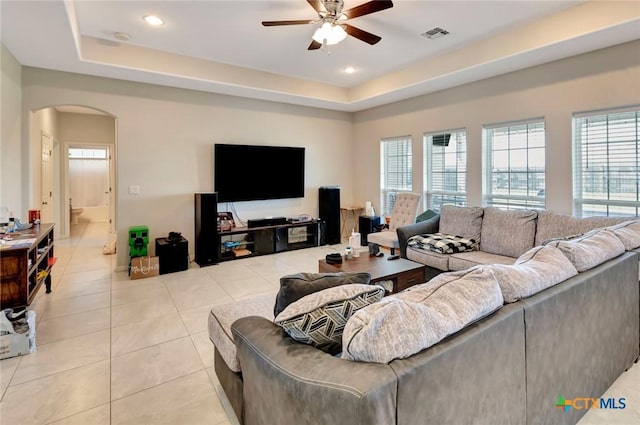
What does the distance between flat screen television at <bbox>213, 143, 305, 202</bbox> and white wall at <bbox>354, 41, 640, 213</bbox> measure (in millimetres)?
2030

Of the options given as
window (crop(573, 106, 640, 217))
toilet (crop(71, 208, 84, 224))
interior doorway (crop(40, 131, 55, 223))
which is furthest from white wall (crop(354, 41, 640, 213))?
toilet (crop(71, 208, 84, 224))

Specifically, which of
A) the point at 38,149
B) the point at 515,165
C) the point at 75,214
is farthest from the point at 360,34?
the point at 75,214

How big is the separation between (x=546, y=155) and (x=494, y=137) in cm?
78

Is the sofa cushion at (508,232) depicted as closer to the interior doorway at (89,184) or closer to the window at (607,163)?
the window at (607,163)

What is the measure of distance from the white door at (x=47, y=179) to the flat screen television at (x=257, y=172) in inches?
121

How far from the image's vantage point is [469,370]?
1.14 m

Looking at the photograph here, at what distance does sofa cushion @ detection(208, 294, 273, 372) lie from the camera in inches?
69.5

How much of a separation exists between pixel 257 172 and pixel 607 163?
15.5 feet

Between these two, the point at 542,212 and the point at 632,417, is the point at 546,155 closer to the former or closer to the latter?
the point at 542,212

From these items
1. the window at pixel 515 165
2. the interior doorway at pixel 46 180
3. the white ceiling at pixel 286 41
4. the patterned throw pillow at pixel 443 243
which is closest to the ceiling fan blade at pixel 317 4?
the white ceiling at pixel 286 41

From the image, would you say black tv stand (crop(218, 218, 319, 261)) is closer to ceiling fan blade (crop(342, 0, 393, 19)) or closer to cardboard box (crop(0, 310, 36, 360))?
cardboard box (crop(0, 310, 36, 360))

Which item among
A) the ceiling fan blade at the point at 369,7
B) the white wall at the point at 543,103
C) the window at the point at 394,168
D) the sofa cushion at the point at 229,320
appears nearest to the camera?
the sofa cushion at the point at 229,320

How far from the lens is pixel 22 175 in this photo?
13.2 ft

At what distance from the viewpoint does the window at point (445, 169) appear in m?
5.12
